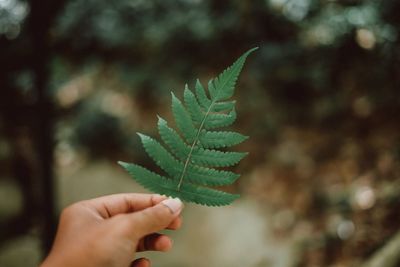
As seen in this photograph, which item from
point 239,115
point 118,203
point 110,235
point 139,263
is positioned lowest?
point 139,263

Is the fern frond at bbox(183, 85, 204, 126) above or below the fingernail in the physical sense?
above

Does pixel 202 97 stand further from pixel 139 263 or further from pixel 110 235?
pixel 139 263

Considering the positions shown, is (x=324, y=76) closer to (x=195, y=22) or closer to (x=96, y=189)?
(x=195, y=22)

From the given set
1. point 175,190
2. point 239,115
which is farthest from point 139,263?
point 239,115

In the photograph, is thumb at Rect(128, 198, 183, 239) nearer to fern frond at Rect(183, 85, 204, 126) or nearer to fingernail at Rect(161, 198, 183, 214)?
fingernail at Rect(161, 198, 183, 214)

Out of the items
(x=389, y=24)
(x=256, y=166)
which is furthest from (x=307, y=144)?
(x=389, y=24)

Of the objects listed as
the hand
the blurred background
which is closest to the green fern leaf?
the hand

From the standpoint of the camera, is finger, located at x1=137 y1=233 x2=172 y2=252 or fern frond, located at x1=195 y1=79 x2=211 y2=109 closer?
fern frond, located at x1=195 y1=79 x2=211 y2=109
